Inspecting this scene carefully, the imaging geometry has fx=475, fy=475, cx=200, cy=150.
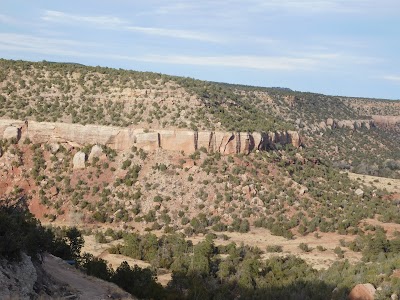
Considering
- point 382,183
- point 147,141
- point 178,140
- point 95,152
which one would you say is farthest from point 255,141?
point 382,183

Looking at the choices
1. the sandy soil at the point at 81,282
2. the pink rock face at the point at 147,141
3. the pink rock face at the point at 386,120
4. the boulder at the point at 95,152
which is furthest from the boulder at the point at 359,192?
the pink rock face at the point at 386,120

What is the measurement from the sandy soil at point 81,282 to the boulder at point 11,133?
26931 mm

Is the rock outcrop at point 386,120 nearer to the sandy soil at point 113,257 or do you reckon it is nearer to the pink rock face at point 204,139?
the pink rock face at point 204,139

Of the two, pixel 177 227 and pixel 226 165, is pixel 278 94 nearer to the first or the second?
pixel 226 165

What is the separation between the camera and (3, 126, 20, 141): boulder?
45312 mm

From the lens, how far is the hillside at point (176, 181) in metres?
35.0

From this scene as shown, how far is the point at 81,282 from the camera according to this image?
19312 mm

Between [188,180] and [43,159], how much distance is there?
46.0ft

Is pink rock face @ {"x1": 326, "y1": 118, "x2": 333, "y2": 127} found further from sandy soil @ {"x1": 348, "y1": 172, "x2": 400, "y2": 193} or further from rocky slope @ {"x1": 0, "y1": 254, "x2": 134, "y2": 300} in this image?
rocky slope @ {"x1": 0, "y1": 254, "x2": 134, "y2": 300}

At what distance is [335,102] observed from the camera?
110062 millimetres

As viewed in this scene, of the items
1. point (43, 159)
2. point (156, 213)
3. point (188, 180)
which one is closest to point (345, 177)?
point (188, 180)

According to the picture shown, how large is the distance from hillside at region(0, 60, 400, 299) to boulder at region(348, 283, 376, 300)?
4830 mm

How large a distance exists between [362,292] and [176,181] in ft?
75.3

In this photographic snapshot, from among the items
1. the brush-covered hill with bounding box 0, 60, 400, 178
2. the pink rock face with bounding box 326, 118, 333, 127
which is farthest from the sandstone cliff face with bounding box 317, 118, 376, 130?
the brush-covered hill with bounding box 0, 60, 400, 178
